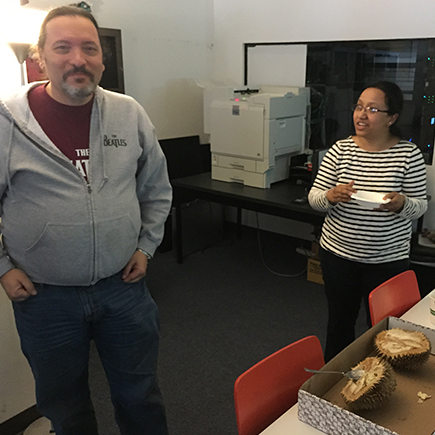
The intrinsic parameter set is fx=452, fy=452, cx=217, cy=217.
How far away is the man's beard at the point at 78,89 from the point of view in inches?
49.5

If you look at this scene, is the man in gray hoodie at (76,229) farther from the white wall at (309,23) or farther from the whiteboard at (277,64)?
the whiteboard at (277,64)

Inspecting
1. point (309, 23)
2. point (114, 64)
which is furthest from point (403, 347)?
point (309, 23)

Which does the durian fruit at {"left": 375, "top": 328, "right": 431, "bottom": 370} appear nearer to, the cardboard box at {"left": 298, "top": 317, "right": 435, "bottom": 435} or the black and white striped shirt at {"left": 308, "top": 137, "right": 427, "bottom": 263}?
the cardboard box at {"left": 298, "top": 317, "right": 435, "bottom": 435}

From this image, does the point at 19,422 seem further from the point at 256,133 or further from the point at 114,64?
the point at 114,64

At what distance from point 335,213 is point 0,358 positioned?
1444mm

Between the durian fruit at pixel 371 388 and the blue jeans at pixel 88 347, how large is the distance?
70 cm

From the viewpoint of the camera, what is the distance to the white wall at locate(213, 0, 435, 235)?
3.12 metres

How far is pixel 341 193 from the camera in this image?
173cm

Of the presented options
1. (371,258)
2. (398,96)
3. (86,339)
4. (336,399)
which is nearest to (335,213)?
(371,258)

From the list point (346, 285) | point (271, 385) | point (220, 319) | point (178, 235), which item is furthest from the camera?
point (178, 235)

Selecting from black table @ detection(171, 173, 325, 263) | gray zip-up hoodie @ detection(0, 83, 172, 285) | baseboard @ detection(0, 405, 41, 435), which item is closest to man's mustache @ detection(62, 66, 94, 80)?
gray zip-up hoodie @ detection(0, 83, 172, 285)

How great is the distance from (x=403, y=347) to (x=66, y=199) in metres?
0.99

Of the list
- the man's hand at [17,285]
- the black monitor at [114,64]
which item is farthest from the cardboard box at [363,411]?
the black monitor at [114,64]

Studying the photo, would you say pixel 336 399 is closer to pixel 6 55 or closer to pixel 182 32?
pixel 6 55
